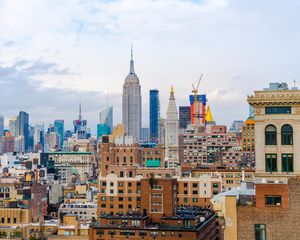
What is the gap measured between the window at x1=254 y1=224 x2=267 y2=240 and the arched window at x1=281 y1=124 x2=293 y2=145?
278 inches

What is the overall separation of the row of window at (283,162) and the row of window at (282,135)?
68 centimetres

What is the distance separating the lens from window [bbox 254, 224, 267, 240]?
29.5 meters

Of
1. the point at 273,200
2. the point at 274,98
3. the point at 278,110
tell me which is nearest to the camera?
the point at 273,200

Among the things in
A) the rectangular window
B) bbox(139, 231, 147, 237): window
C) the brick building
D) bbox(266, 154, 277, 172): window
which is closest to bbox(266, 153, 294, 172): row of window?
bbox(266, 154, 277, 172): window

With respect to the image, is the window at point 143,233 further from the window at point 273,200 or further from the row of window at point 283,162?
the window at point 273,200

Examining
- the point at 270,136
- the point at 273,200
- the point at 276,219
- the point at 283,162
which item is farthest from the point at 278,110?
the point at 276,219

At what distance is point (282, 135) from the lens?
35469 mm

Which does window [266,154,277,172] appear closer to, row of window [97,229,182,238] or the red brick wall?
the red brick wall

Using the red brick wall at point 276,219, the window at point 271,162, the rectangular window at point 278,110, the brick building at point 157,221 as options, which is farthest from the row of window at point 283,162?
the brick building at point 157,221

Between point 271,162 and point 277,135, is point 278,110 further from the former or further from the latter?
point 271,162

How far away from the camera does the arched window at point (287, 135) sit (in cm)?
3512

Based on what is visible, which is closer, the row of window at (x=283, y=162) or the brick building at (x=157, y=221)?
the row of window at (x=283, y=162)

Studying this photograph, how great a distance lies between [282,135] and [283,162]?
1484 mm

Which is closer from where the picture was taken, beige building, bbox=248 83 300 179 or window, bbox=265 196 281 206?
window, bbox=265 196 281 206
